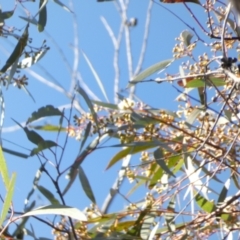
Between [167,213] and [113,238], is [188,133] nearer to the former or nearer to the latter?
[167,213]

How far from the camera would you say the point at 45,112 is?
4.01 feet

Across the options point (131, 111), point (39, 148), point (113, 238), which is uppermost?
point (131, 111)

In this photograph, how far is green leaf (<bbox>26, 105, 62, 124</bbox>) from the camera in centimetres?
122

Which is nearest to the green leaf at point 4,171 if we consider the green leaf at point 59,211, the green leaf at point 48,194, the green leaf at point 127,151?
the green leaf at point 59,211

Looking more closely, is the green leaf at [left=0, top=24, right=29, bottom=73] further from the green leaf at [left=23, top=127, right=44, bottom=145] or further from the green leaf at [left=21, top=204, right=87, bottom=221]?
the green leaf at [left=21, top=204, right=87, bottom=221]

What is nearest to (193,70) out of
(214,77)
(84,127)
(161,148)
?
(214,77)

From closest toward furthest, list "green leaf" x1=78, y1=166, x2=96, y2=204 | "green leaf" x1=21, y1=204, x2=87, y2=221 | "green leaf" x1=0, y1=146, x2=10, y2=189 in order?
1. "green leaf" x1=21, y1=204, x2=87, y2=221
2. "green leaf" x1=0, y1=146, x2=10, y2=189
3. "green leaf" x1=78, y1=166, x2=96, y2=204

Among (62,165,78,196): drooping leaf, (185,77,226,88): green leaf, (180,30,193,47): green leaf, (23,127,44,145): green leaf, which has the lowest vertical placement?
(62,165,78,196): drooping leaf

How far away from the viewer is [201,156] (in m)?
1.24

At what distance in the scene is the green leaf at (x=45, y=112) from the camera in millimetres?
1219

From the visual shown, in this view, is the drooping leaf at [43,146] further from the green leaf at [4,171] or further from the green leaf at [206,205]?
the green leaf at [206,205]

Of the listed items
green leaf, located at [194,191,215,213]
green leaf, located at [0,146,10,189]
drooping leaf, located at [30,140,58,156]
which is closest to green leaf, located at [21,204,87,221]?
green leaf, located at [0,146,10,189]

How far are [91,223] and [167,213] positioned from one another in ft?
0.51

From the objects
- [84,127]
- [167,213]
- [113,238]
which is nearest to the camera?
[113,238]
